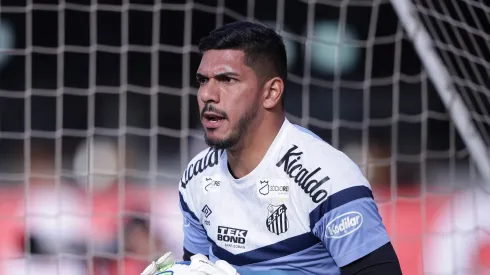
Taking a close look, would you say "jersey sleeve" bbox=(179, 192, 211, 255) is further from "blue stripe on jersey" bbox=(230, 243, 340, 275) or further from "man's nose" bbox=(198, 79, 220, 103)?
"man's nose" bbox=(198, 79, 220, 103)

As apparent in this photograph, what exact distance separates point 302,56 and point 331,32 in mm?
229

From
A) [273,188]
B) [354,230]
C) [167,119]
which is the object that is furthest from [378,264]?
[167,119]

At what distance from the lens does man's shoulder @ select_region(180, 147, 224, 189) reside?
125 inches

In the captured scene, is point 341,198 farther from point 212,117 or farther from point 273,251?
point 212,117

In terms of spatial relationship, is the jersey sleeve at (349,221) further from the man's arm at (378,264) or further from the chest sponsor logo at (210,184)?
the chest sponsor logo at (210,184)

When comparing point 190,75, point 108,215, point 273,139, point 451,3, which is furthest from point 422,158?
point 273,139

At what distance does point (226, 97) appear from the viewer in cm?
290

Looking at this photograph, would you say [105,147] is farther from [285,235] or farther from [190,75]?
[285,235]

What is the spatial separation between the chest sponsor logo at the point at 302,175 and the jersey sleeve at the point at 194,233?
45 cm

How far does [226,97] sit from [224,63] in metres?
0.10

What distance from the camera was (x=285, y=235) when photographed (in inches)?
114

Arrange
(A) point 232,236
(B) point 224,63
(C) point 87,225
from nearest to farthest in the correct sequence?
1. (B) point 224,63
2. (A) point 232,236
3. (C) point 87,225

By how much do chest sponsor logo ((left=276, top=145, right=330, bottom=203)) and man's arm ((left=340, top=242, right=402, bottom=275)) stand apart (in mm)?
203

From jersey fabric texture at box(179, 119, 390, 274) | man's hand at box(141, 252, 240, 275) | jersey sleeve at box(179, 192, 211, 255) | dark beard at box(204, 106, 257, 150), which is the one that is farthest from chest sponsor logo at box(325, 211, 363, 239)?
jersey sleeve at box(179, 192, 211, 255)
